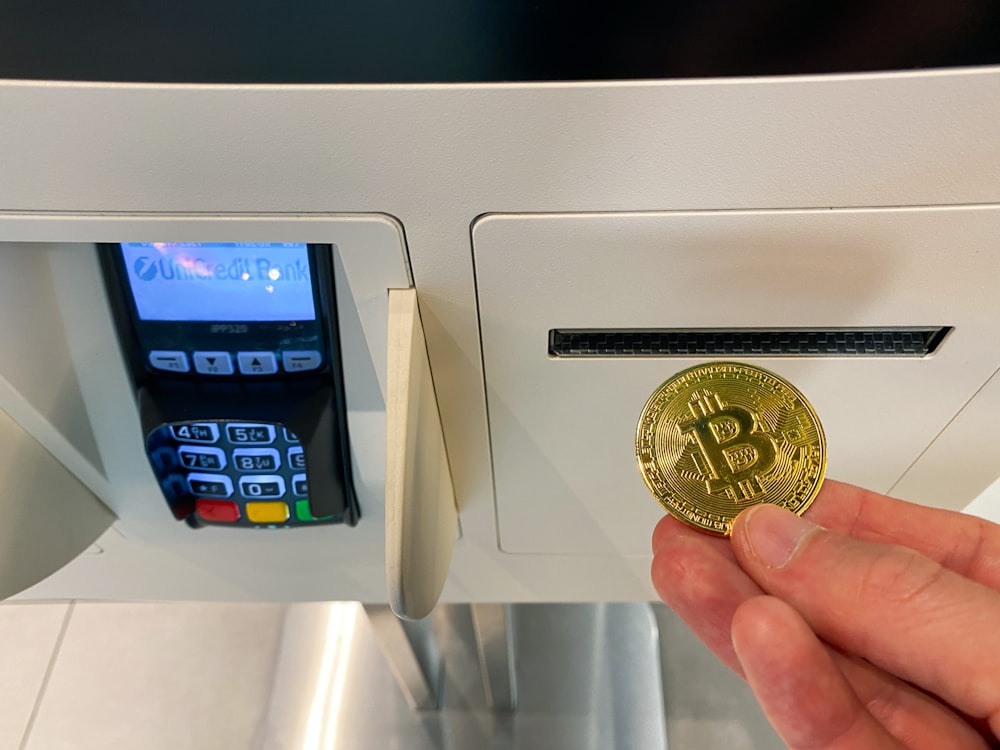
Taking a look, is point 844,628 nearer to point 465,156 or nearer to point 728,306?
point 728,306

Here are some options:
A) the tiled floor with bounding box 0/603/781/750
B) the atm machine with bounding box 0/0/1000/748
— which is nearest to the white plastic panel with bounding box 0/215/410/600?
the atm machine with bounding box 0/0/1000/748

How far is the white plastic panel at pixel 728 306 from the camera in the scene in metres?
0.35

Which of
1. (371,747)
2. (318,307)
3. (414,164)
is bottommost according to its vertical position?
(371,747)

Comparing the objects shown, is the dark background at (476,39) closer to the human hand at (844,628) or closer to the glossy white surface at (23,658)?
the human hand at (844,628)

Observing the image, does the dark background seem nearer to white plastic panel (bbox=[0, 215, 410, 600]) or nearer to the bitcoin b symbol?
white plastic panel (bbox=[0, 215, 410, 600])

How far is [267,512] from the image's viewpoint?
1.78 feet

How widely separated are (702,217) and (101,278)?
39 cm

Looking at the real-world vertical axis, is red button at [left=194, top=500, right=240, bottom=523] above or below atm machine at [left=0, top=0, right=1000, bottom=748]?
below

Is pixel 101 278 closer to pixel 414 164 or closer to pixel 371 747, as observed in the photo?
pixel 414 164

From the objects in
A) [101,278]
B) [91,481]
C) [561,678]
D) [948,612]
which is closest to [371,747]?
[561,678]

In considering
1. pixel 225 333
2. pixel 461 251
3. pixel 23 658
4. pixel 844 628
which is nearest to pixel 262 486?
pixel 225 333

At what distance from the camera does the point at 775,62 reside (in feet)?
0.98

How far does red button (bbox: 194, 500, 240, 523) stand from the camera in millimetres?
545

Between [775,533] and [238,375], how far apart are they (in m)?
0.35
